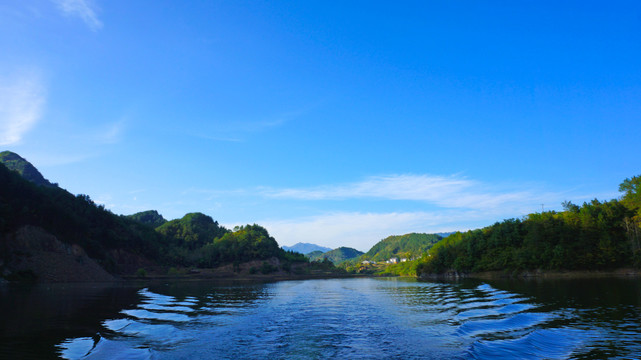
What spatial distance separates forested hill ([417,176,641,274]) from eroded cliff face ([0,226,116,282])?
116m

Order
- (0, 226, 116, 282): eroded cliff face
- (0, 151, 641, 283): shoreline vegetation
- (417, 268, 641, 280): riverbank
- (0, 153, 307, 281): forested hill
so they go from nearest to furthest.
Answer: (417, 268, 641, 280): riverbank, (0, 226, 116, 282): eroded cliff face, (0, 151, 641, 283): shoreline vegetation, (0, 153, 307, 281): forested hill

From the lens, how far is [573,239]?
9025 cm

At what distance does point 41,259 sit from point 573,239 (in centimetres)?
13406

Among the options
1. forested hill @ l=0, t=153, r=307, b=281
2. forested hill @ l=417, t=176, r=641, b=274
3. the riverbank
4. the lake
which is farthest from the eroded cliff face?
forested hill @ l=417, t=176, r=641, b=274

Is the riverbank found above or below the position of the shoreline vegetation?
below

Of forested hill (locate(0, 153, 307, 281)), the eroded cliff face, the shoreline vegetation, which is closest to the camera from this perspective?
the eroded cliff face

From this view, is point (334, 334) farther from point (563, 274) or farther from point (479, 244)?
point (479, 244)

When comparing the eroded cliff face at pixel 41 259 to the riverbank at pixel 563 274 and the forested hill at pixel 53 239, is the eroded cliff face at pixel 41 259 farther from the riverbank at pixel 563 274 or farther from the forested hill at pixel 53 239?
the riverbank at pixel 563 274

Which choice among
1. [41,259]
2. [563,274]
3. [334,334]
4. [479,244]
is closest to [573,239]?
[563,274]

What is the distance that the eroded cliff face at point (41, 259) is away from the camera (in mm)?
80500

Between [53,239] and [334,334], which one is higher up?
[53,239]

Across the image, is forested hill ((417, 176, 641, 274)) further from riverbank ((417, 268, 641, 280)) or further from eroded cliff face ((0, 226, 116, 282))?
eroded cliff face ((0, 226, 116, 282))

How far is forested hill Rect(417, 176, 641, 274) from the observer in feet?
268

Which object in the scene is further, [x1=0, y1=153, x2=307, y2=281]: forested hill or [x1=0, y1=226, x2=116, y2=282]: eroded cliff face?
[x1=0, y1=153, x2=307, y2=281]: forested hill
